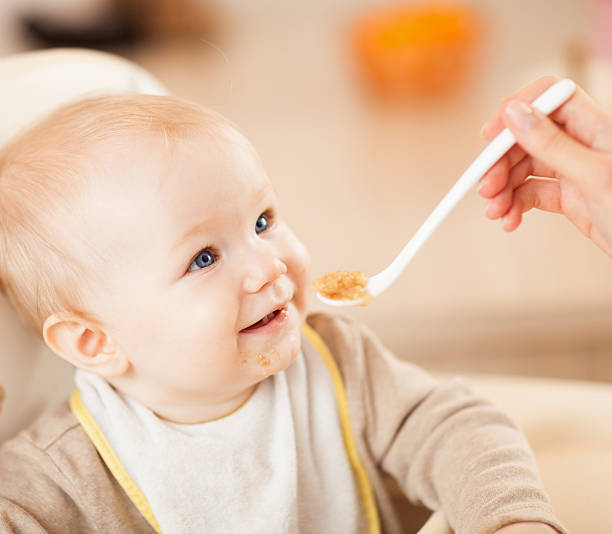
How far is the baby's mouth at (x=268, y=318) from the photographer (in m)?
0.73

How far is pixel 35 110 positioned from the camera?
851mm

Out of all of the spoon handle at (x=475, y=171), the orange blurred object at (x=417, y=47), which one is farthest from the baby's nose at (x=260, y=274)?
the orange blurred object at (x=417, y=47)

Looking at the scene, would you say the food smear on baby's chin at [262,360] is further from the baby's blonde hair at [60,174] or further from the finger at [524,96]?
the finger at [524,96]

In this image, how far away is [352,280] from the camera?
29.4 inches

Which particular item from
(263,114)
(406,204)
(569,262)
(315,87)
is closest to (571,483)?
(569,262)

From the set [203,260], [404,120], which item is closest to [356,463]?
[203,260]

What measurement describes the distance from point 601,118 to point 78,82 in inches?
22.3

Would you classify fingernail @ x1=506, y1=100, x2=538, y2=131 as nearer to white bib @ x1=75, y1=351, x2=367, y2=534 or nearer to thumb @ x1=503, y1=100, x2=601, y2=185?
thumb @ x1=503, y1=100, x2=601, y2=185

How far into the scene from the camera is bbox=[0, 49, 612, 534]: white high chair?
0.78 metres

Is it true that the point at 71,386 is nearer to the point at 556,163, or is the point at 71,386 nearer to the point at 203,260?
the point at 203,260

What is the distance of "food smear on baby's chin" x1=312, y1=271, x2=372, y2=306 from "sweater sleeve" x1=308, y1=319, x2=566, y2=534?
0.13 m

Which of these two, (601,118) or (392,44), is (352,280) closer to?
(601,118)

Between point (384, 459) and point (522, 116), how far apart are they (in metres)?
0.39

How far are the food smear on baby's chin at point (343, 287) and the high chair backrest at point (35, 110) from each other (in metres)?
0.32
